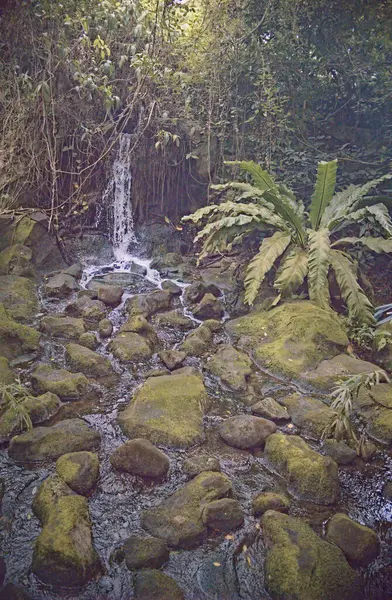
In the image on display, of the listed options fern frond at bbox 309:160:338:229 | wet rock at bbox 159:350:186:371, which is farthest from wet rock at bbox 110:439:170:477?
fern frond at bbox 309:160:338:229

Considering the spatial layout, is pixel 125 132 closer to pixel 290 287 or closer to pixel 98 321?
pixel 98 321

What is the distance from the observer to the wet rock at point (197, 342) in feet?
14.7

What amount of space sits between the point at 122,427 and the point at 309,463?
4.34 ft

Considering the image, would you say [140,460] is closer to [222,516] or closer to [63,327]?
[222,516]

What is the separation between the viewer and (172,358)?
13.8 feet

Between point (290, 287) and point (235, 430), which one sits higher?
point (290, 287)

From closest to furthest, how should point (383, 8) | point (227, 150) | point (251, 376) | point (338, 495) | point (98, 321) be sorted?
point (338, 495) < point (251, 376) < point (383, 8) < point (98, 321) < point (227, 150)

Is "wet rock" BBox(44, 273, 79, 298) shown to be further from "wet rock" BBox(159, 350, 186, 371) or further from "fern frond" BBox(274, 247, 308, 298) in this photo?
"fern frond" BBox(274, 247, 308, 298)

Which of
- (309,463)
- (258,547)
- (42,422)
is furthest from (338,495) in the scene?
(42,422)

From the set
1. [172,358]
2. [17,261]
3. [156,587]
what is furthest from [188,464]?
[17,261]

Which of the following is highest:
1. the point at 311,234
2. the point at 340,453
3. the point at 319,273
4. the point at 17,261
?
the point at 311,234

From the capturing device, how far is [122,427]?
322 centimetres

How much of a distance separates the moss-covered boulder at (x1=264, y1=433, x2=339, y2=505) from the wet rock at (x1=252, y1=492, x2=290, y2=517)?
0.56ft

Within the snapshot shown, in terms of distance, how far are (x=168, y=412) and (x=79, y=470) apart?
0.84 metres
